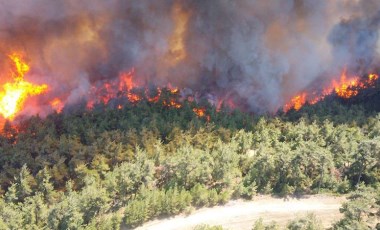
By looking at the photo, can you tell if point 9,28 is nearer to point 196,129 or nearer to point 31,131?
point 31,131

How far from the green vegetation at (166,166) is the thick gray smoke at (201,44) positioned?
19420mm

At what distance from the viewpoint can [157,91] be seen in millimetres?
98062

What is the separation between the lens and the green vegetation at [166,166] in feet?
210

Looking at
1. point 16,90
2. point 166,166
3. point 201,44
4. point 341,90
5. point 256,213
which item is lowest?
point 256,213

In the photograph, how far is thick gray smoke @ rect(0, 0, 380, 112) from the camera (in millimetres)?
103250

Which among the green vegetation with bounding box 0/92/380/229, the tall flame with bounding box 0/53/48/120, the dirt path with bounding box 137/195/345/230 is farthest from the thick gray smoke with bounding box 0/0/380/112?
the dirt path with bounding box 137/195/345/230

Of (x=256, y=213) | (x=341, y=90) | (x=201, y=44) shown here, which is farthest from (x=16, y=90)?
(x=341, y=90)

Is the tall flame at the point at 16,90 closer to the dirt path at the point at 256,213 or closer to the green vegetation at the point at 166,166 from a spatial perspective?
the green vegetation at the point at 166,166

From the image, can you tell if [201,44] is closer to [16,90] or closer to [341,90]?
[341,90]

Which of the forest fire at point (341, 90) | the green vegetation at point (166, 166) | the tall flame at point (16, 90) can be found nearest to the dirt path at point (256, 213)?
the green vegetation at point (166, 166)

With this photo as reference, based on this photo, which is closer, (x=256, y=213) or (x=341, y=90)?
(x=256, y=213)

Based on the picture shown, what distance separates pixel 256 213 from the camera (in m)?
64.8

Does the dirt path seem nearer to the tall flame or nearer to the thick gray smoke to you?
the thick gray smoke

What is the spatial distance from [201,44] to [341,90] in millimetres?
35104
